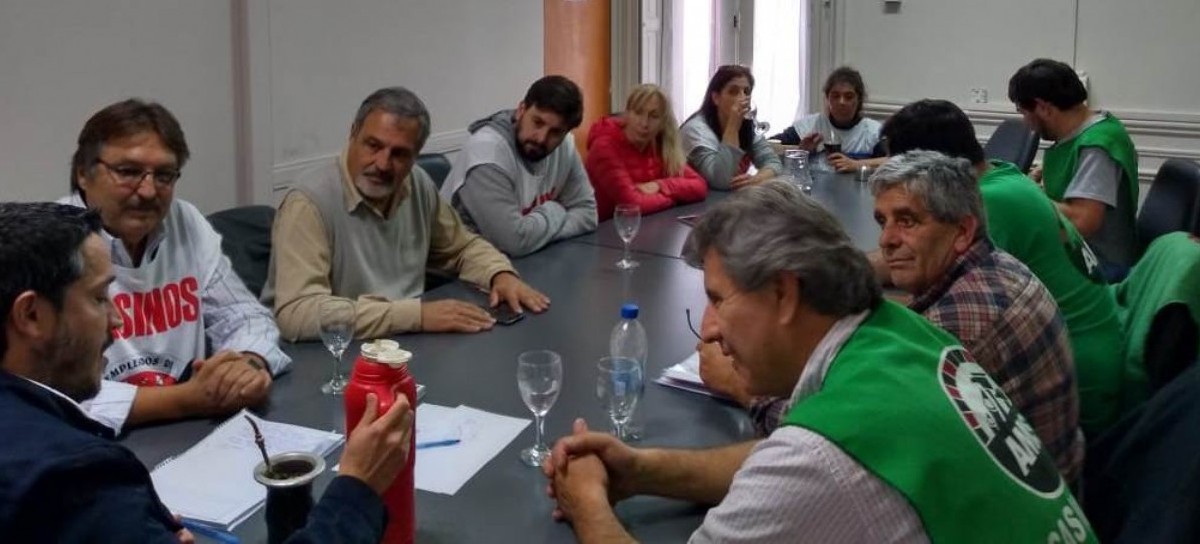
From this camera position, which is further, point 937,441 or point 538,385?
point 538,385

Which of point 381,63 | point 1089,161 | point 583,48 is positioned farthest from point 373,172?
point 583,48

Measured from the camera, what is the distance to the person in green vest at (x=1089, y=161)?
3877 mm

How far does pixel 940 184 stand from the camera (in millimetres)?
2068

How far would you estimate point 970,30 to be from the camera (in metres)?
6.37

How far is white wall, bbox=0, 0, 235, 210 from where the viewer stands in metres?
2.90

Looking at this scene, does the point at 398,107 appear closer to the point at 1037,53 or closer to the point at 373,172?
the point at 373,172

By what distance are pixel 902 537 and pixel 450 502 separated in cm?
70

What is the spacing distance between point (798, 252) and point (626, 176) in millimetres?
2857

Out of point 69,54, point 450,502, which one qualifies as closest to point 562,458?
point 450,502

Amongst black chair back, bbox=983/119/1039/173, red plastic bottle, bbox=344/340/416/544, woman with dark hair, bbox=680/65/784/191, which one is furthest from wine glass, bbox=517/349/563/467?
black chair back, bbox=983/119/1039/173

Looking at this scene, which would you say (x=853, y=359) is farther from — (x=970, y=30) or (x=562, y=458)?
(x=970, y=30)

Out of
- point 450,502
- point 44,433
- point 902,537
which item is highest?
point 44,433

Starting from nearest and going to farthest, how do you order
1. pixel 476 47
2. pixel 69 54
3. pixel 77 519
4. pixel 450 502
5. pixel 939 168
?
pixel 77 519 < pixel 450 502 < pixel 939 168 < pixel 69 54 < pixel 476 47

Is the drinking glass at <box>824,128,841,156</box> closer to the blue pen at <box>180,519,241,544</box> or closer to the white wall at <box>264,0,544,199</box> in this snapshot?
the white wall at <box>264,0,544,199</box>
